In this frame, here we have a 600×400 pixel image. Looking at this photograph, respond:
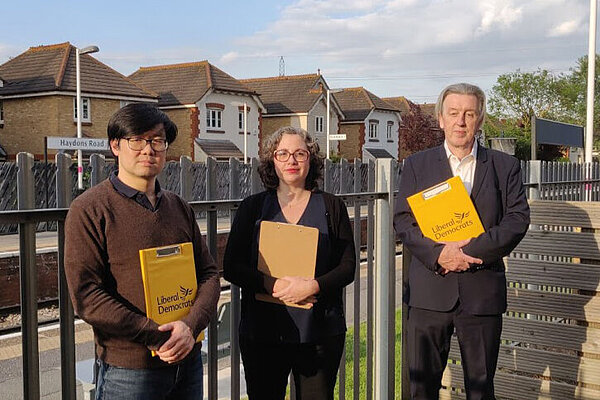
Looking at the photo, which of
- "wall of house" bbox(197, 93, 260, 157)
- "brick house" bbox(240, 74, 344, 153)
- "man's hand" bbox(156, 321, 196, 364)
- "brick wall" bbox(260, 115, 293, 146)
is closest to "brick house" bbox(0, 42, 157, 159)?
"wall of house" bbox(197, 93, 260, 157)

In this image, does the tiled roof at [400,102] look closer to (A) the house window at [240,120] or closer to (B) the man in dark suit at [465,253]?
(A) the house window at [240,120]

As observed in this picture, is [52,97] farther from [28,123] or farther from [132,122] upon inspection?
[132,122]

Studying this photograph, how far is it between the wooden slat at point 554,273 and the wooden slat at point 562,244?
6 cm

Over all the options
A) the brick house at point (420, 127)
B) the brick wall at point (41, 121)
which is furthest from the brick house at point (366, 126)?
the brick wall at point (41, 121)

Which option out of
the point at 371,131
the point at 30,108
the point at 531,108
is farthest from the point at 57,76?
the point at 531,108

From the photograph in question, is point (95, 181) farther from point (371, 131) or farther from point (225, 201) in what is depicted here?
point (371, 131)

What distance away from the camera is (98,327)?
2121mm

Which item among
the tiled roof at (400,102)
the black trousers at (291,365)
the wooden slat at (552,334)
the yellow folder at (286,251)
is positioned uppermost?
the tiled roof at (400,102)

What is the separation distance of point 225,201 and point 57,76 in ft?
111

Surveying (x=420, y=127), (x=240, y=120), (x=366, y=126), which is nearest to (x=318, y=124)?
(x=366, y=126)

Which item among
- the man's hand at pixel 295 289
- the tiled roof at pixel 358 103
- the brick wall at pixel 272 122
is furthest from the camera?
the tiled roof at pixel 358 103

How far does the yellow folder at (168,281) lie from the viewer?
212cm

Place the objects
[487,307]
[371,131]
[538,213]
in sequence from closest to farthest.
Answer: [487,307], [538,213], [371,131]

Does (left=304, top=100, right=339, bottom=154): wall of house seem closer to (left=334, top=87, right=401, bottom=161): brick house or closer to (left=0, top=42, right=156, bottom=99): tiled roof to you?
(left=334, top=87, right=401, bottom=161): brick house
